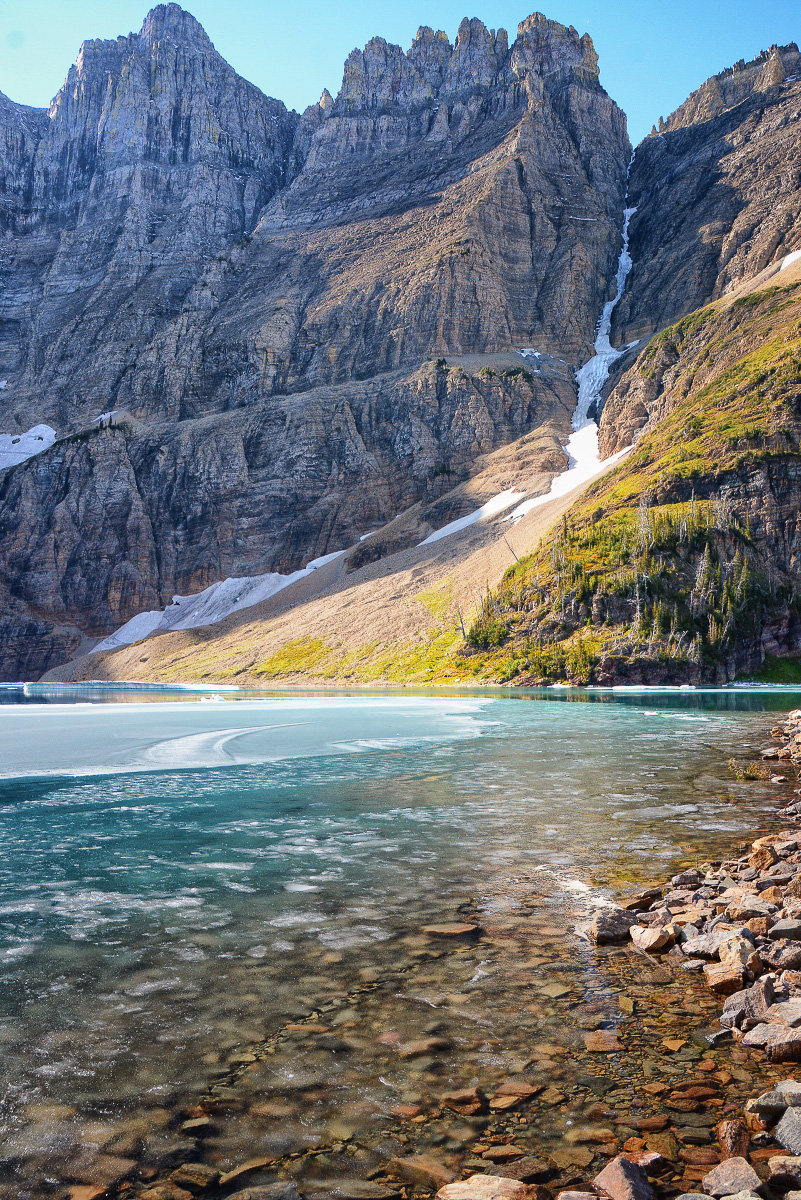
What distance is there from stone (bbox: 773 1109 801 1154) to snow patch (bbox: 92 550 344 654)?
6212 inches

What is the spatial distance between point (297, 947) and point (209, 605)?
537 feet

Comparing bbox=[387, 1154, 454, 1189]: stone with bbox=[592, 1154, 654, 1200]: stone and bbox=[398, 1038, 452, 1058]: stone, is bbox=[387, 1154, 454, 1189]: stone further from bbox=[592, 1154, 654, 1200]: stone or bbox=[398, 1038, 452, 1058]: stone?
bbox=[398, 1038, 452, 1058]: stone

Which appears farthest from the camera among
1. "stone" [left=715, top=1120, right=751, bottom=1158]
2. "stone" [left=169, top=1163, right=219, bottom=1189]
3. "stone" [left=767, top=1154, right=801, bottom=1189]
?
"stone" [left=715, top=1120, right=751, bottom=1158]

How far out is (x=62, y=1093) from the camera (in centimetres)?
644

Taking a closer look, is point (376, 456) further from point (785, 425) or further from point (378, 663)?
point (785, 425)

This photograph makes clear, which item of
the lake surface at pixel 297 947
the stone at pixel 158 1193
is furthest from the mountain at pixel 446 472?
the stone at pixel 158 1193

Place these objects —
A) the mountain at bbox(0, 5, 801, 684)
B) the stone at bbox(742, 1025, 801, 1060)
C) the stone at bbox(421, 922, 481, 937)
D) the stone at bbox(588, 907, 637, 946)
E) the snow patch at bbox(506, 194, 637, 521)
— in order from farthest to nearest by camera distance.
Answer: the snow patch at bbox(506, 194, 637, 521) → the mountain at bbox(0, 5, 801, 684) → the stone at bbox(421, 922, 481, 937) → the stone at bbox(588, 907, 637, 946) → the stone at bbox(742, 1025, 801, 1060)

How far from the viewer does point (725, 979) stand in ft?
26.8

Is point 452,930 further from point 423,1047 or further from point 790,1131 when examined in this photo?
point 790,1131

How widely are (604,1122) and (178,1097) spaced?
3.40m

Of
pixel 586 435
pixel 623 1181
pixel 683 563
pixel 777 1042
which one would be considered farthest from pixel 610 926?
pixel 586 435

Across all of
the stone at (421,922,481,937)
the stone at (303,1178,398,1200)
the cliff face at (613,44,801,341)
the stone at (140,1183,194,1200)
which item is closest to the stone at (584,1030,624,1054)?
the stone at (303,1178,398,1200)

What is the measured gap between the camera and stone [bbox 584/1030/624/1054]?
708 centimetres

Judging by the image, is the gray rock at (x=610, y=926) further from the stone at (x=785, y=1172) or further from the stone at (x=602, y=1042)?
the stone at (x=785, y=1172)
